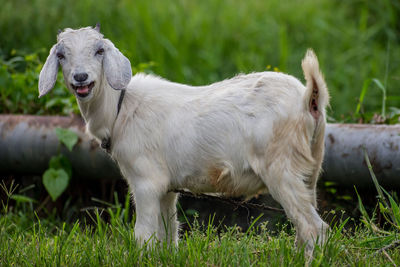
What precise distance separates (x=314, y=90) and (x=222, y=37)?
5217mm

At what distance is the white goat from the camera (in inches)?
138

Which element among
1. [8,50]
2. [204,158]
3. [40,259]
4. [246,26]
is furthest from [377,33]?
[40,259]

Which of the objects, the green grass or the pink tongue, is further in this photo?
the pink tongue

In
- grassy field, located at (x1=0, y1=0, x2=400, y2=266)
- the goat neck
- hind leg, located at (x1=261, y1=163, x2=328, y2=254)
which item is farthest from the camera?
grassy field, located at (x1=0, y1=0, x2=400, y2=266)

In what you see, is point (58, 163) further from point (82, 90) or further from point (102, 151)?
point (82, 90)

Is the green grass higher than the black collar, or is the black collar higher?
the black collar

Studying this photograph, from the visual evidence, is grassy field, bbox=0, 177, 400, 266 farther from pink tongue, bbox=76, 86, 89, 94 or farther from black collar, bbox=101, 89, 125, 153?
pink tongue, bbox=76, 86, 89, 94

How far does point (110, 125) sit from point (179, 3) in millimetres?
5670

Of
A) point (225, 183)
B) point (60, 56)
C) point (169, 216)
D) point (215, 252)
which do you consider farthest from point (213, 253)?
point (60, 56)

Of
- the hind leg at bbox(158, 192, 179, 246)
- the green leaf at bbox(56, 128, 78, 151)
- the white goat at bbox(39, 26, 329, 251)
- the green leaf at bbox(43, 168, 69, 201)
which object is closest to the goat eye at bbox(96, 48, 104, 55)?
the white goat at bbox(39, 26, 329, 251)

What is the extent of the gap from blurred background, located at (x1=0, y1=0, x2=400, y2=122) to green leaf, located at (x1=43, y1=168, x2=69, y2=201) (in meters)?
2.83

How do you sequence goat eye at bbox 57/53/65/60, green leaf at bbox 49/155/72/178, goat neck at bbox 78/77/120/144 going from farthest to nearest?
1. green leaf at bbox 49/155/72/178
2. goat neck at bbox 78/77/120/144
3. goat eye at bbox 57/53/65/60

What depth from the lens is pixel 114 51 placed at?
3688mm

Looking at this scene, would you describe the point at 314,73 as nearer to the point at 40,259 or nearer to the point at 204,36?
the point at 40,259
